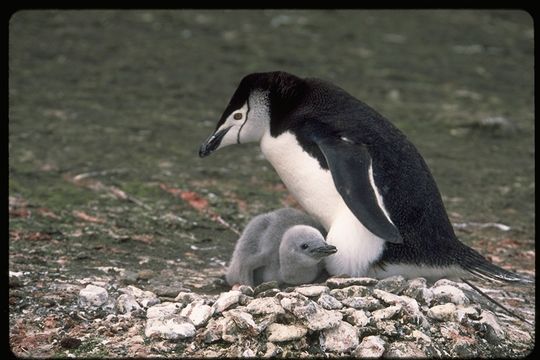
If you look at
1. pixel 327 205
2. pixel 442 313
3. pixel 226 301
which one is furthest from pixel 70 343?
pixel 442 313

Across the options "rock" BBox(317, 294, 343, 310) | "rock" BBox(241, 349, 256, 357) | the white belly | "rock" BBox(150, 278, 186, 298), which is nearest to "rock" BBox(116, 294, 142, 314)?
"rock" BBox(150, 278, 186, 298)

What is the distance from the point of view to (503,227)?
482cm

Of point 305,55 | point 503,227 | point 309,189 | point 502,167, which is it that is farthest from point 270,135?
point 305,55

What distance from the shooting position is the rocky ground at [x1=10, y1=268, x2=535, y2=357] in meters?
3.04

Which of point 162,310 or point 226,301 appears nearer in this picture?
point 226,301

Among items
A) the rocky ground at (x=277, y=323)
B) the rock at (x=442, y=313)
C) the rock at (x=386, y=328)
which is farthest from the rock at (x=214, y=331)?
the rock at (x=442, y=313)

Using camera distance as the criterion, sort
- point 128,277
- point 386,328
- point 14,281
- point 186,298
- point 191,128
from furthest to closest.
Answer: point 191,128
point 128,277
point 14,281
point 186,298
point 386,328

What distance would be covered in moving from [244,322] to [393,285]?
62 centimetres

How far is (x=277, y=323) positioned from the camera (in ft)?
10.1

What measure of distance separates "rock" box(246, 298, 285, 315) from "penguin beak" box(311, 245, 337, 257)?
42 centimetres

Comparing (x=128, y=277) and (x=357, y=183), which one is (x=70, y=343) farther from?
(x=357, y=183)

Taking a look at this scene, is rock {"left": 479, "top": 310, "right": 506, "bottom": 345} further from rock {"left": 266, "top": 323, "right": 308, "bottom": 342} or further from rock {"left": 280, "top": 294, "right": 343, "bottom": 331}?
rock {"left": 266, "top": 323, "right": 308, "bottom": 342}

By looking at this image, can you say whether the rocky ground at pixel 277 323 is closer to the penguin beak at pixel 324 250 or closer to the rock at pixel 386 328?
the rock at pixel 386 328

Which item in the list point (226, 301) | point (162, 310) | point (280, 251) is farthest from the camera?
point (280, 251)
